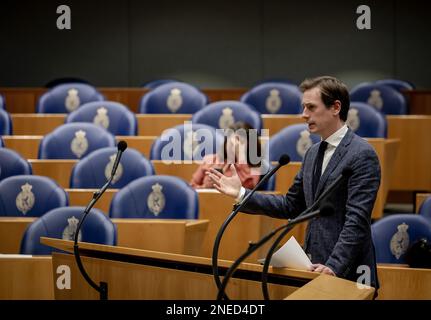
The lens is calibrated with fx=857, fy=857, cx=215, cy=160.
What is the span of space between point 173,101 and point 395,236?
3386 millimetres

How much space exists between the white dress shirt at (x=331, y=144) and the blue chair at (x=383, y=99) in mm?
4067

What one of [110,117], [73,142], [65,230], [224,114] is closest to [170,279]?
[65,230]

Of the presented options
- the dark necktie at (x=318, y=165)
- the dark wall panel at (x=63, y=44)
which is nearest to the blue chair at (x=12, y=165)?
the dark necktie at (x=318, y=165)

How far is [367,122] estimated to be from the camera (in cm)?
554

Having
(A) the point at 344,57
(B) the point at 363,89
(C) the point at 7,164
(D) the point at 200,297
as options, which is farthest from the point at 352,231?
(A) the point at 344,57

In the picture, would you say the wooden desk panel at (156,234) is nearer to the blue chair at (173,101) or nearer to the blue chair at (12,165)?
the blue chair at (12,165)

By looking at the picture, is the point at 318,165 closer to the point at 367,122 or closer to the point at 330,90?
the point at 330,90

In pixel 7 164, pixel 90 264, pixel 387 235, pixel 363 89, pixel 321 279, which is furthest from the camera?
pixel 363 89

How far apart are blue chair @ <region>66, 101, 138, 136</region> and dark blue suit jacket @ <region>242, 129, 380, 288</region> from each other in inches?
133

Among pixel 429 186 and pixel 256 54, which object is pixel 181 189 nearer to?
pixel 429 186

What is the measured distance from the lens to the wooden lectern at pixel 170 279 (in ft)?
6.68

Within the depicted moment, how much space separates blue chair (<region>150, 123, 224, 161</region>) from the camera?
5062 millimetres
